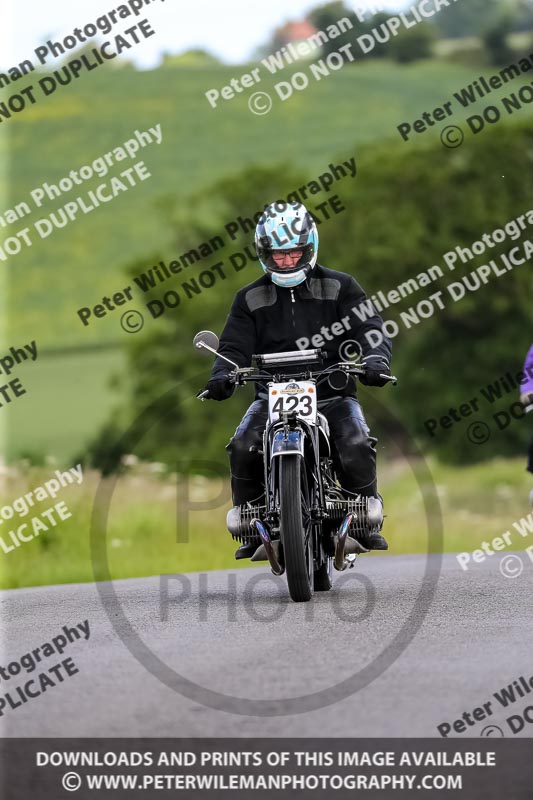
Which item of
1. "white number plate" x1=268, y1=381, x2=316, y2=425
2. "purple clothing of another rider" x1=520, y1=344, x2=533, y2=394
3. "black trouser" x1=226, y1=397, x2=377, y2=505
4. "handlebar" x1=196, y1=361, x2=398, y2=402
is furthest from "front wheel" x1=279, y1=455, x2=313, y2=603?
"purple clothing of another rider" x1=520, y1=344, x2=533, y2=394

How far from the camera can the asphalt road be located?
17.7 feet

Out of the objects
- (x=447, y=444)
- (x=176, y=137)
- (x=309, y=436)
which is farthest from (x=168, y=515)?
(x=176, y=137)

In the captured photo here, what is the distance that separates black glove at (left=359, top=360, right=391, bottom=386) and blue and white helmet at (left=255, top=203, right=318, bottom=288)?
0.74 meters

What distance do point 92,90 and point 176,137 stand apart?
847cm

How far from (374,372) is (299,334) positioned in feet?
1.97

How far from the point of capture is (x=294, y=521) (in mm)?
7809

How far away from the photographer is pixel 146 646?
23.2 feet

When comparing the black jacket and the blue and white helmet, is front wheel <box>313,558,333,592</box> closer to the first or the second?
the black jacket

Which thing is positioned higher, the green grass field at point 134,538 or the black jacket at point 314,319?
the green grass field at point 134,538

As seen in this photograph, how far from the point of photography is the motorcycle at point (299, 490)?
793cm
